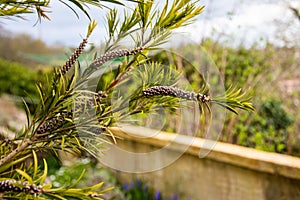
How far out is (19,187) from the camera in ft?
2.13

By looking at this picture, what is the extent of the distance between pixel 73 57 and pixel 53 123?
0.42 feet

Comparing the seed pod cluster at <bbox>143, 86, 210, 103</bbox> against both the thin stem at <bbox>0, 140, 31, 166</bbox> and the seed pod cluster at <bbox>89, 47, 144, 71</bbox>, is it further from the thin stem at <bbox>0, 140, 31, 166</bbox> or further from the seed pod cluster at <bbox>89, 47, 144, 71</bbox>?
the thin stem at <bbox>0, 140, 31, 166</bbox>

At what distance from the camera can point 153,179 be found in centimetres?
327

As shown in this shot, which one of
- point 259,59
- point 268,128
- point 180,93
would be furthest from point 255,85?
point 180,93

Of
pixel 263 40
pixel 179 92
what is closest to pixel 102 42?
pixel 179 92

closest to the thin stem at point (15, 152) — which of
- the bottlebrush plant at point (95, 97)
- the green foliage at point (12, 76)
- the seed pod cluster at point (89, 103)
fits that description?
the bottlebrush plant at point (95, 97)

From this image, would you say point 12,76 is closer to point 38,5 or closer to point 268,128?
point 268,128

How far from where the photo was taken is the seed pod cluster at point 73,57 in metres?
0.75

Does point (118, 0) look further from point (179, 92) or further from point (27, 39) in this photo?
point (27, 39)

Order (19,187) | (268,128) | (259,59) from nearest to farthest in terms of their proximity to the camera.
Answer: (19,187)
(268,128)
(259,59)

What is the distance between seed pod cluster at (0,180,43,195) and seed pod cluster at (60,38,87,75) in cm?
22

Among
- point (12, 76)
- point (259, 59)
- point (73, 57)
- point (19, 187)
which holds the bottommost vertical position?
point (12, 76)

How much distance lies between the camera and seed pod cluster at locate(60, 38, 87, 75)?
0.75 metres

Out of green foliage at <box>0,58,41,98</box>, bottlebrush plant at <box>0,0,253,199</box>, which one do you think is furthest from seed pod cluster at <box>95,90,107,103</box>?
green foliage at <box>0,58,41,98</box>
